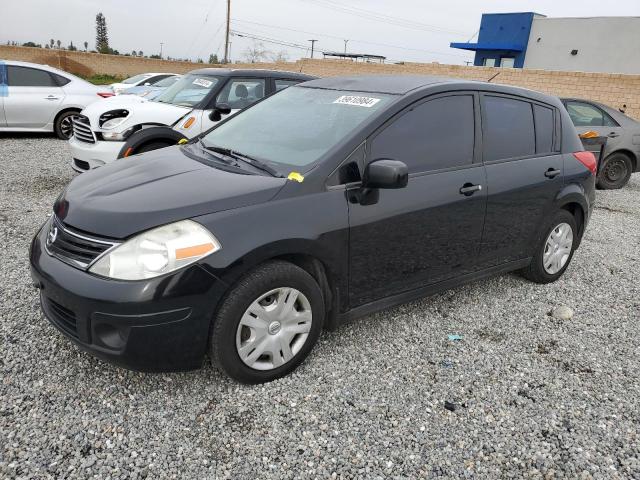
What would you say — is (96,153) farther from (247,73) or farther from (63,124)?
(63,124)

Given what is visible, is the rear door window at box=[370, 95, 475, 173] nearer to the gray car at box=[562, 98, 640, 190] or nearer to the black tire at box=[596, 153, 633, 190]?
the gray car at box=[562, 98, 640, 190]

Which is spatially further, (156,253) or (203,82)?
(203,82)

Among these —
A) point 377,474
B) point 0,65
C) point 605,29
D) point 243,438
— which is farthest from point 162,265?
point 605,29

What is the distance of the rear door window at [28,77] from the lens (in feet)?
32.4

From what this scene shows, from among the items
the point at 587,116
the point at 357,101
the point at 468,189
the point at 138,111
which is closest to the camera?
the point at 357,101

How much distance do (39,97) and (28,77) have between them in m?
0.49

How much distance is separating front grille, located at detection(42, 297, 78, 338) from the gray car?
28.8ft

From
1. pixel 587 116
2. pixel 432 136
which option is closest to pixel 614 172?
pixel 587 116

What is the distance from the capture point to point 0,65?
32.1 ft

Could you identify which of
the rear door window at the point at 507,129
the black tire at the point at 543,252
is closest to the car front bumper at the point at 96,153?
the rear door window at the point at 507,129

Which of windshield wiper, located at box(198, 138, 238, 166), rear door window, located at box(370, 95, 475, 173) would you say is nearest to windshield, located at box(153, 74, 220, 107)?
windshield wiper, located at box(198, 138, 238, 166)

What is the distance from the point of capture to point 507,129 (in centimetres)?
387

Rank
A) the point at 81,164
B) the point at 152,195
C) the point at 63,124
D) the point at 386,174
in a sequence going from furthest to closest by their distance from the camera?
the point at 63,124
the point at 81,164
the point at 386,174
the point at 152,195

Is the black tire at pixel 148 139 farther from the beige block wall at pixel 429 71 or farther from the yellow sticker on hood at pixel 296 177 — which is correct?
the beige block wall at pixel 429 71
